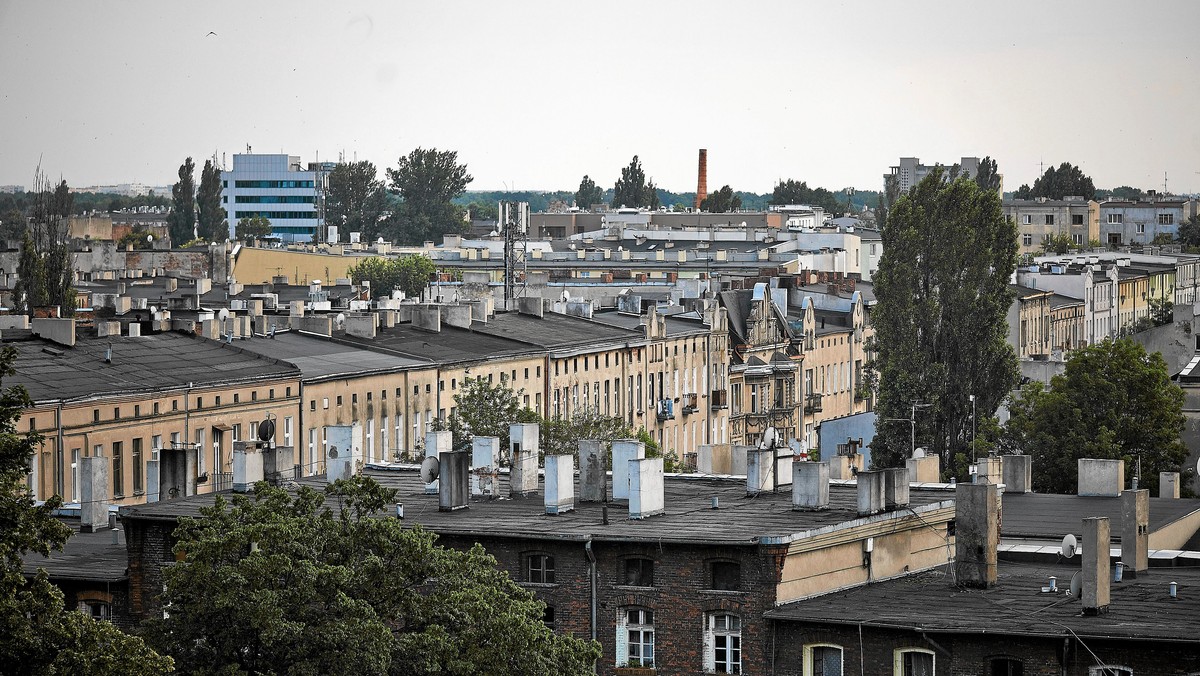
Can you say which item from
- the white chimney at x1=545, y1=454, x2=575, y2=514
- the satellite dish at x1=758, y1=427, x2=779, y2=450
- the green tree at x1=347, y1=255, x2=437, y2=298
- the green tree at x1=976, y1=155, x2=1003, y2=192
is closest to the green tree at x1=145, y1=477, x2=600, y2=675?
the white chimney at x1=545, y1=454, x2=575, y2=514

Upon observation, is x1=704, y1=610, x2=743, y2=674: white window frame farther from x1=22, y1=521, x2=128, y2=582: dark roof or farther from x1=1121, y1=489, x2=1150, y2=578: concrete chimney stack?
x1=22, y1=521, x2=128, y2=582: dark roof

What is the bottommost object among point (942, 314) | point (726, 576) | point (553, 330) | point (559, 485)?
point (726, 576)

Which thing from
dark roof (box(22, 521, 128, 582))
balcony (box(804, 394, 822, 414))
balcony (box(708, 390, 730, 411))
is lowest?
balcony (box(804, 394, 822, 414))

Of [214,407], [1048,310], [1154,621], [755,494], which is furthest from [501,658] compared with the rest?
[1048,310]

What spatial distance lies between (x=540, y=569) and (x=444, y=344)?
47197 mm

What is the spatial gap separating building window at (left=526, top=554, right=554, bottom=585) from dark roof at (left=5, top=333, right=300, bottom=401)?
24655 millimetres

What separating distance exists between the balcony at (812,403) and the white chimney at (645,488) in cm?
7050

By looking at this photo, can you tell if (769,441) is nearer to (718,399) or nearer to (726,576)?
(726,576)

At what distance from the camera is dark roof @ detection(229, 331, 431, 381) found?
82312mm

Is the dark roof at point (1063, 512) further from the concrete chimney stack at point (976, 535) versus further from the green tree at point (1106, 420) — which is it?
the green tree at point (1106, 420)

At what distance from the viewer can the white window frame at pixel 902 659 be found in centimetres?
4319

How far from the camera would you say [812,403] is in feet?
397

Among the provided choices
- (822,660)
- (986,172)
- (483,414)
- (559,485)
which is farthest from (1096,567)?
(986,172)

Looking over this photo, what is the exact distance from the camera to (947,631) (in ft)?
140
